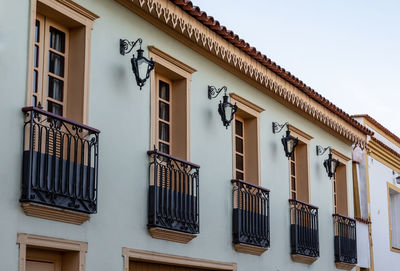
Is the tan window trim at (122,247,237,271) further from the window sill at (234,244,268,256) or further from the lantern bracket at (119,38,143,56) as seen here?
the lantern bracket at (119,38,143,56)

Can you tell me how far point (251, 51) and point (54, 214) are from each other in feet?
19.4

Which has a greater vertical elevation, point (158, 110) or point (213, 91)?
point (213, 91)

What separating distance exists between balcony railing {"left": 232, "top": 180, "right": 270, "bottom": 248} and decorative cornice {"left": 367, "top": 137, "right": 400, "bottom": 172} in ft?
26.3

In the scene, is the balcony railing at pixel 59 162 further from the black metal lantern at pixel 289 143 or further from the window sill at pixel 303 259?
the window sill at pixel 303 259

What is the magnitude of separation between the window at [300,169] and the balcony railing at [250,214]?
243cm

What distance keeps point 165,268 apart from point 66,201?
116 inches

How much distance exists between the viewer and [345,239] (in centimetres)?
1895

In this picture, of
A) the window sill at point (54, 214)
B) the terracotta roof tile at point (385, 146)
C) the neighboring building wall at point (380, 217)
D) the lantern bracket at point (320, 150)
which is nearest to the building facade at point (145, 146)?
the window sill at point (54, 214)

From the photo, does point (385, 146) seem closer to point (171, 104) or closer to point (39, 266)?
point (171, 104)

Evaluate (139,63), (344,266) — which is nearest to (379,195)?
(344,266)

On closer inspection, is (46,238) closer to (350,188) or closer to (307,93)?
(307,93)

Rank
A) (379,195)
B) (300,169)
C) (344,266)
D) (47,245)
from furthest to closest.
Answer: (379,195) < (344,266) < (300,169) < (47,245)

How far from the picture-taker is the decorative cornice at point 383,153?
2214 cm

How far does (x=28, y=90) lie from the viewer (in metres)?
9.44
